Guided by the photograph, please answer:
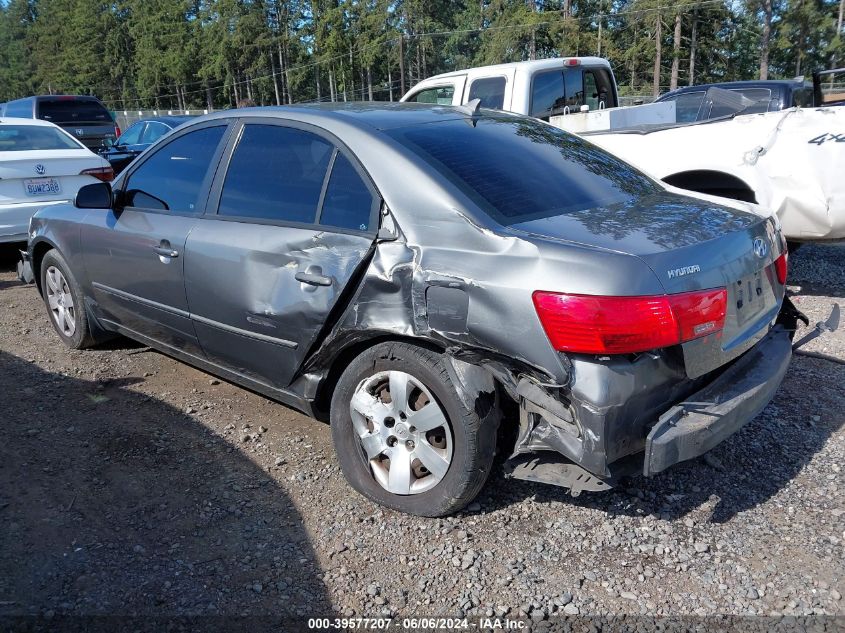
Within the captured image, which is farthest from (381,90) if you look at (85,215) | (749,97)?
(85,215)

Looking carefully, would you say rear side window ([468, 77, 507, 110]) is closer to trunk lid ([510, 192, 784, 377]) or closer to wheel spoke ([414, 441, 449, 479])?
trunk lid ([510, 192, 784, 377])

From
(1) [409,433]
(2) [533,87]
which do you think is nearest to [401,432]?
(1) [409,433]

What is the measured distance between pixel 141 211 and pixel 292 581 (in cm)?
252

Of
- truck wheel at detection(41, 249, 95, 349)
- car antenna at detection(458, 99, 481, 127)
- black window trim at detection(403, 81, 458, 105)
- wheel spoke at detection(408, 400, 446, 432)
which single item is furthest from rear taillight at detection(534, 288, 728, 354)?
black window trim at detection(403, 81, 458, 105)

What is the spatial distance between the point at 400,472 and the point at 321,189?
134 cm

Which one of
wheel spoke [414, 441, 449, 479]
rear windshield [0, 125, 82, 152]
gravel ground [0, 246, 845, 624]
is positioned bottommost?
gravel ground [0, 246, 845, 624]

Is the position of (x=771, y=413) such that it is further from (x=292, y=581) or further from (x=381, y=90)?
(x=381, y=90)

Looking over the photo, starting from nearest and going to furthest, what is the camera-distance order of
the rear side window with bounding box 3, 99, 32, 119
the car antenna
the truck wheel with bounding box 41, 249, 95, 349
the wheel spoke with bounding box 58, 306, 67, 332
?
the car antenna → the truck wheel with bounding box 41, 249, 95, 349 → the wheel spoke with bounding box 58, 306, 67, 332 → the rear side window with bounding box 3, 99, 32, 119

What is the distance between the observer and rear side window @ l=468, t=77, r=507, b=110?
25.8 ft

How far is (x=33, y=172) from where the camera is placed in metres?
7.26

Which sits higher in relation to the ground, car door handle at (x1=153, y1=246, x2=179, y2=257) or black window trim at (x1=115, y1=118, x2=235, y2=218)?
black window trim at (x1=115, y1=118, x2=235, y2=218)

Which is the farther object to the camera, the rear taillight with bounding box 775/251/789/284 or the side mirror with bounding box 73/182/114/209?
the side mirror with bounding box 73/182/114/209

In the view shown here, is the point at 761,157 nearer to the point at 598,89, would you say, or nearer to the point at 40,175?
the point at 598,89

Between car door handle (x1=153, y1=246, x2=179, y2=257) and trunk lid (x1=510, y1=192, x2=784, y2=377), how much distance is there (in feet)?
6.60
